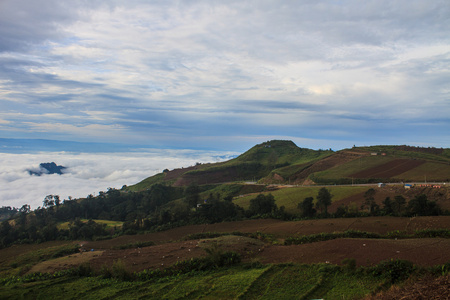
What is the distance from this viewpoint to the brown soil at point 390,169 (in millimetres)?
61894

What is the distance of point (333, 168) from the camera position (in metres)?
76.6

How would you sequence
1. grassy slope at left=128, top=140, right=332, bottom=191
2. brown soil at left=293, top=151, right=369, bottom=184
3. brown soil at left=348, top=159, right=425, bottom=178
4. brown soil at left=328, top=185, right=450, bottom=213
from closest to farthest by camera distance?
brown soil at left=328, top=185, right=450, bottom=213, brown soil at left=348, top=159, right=425, bottom=178, brown soil at left=293, top=151, right=369, bottom=184, grassy slope at left=128, top=140, right=332, bottom=191

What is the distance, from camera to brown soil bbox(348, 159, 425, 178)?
61894 millimetres

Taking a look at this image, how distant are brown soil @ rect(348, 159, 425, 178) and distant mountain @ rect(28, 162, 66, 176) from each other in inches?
5783

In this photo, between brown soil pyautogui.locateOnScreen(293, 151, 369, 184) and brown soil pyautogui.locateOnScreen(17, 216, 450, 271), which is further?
brown soil pyautogui.locateOnScreen(293, 151, 369, 184)

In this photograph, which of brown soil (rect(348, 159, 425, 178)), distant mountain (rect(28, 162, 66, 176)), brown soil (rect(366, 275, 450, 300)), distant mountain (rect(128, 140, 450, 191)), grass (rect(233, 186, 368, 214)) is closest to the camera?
brown soil (rect(366, 275, 450, 300))

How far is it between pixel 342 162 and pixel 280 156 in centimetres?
4375

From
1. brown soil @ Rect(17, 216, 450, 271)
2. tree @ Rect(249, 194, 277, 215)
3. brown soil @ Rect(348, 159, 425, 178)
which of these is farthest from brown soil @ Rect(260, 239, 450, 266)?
brown soil @ Rect(348, 159, 425, 178)

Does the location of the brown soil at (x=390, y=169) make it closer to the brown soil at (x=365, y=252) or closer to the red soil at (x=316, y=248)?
the red soil at (x=316, y=248)

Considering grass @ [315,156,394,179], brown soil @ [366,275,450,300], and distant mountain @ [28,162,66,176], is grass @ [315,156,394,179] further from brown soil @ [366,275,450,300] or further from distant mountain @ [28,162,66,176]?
distant mountain @ [28,162,66,176]

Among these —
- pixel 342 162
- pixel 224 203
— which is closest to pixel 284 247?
pixel 224 203

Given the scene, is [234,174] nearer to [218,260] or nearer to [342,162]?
[342,162]

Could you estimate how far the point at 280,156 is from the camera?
124 metres

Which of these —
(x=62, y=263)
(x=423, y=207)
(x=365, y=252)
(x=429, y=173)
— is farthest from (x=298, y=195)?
(x=62, y=263)
